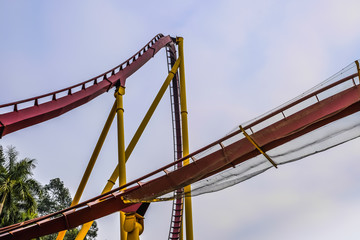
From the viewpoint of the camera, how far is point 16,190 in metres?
14.0

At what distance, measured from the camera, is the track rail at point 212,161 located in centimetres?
393

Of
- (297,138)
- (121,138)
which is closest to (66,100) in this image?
(121,138)

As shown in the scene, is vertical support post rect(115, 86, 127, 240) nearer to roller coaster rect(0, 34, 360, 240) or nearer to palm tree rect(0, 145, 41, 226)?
roller coaster rect(0, 34, 360, 240)

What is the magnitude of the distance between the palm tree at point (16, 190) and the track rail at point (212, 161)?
877cm

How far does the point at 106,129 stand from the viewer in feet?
29.2

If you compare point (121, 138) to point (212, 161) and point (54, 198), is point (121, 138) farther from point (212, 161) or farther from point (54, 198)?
point (54, 198)

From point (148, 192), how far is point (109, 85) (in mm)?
4368

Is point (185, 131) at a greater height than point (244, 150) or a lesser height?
greater

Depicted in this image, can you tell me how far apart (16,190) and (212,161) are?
11.4m

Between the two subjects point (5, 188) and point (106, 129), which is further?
point (5, 188)

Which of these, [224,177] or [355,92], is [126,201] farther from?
[355,92]

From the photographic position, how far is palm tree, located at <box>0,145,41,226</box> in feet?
45.4

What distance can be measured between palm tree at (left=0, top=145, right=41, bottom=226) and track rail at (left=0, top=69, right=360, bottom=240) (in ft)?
28.8

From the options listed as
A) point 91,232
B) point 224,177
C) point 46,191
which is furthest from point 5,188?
point 46,191
